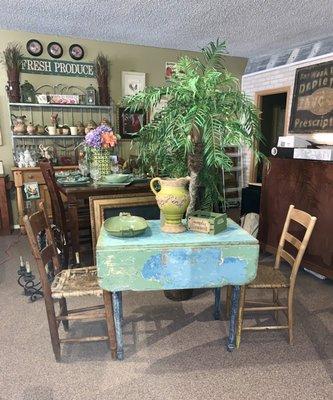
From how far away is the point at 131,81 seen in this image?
15.1 ft

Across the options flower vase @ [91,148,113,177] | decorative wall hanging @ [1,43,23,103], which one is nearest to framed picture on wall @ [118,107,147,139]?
decorative wall hanging @ [1,43,23,103]

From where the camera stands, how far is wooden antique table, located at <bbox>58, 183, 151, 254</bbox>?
267 cm

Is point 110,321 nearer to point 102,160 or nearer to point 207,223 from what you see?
point 207,223

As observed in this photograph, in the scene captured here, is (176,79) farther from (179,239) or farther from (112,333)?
(112,333)

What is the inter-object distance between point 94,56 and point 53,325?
3835 millimetres

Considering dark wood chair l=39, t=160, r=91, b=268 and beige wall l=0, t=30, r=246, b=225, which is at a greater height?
beige wall l=0, t=30, r=246, b=225

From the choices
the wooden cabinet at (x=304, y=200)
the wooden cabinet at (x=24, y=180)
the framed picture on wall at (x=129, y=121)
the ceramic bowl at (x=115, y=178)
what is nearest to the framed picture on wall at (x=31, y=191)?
the wooden cabinet at (x=24, y=180)

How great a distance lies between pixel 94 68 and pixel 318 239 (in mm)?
3673

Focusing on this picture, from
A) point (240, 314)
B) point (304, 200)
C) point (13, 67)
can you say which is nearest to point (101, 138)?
point (240, 314)

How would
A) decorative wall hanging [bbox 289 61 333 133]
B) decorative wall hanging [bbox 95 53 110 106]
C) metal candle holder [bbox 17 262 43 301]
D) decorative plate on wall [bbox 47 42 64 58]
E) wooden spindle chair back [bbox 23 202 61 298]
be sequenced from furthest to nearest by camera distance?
decorative wall hanging [bbox 95 53 110 106] → decorative plate on wall [bbox 47 42 64 58] → decorative wall hanging [bbox 289 61 333 133] → metal candle holder [bbox 17 262 43 301] → wooden spindle chair back [bbox 23 202 61 298]

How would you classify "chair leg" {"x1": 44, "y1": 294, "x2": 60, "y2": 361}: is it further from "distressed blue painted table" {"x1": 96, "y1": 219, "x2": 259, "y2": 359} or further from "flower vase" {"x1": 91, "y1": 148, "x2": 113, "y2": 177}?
"flower vase" {"x1": 91, "y1": 148, "x2": 113, "y2": 177}

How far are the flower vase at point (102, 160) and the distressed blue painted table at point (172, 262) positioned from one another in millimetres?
1315

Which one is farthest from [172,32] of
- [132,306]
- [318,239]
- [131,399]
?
[131,399]

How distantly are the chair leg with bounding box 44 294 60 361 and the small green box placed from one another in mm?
915
